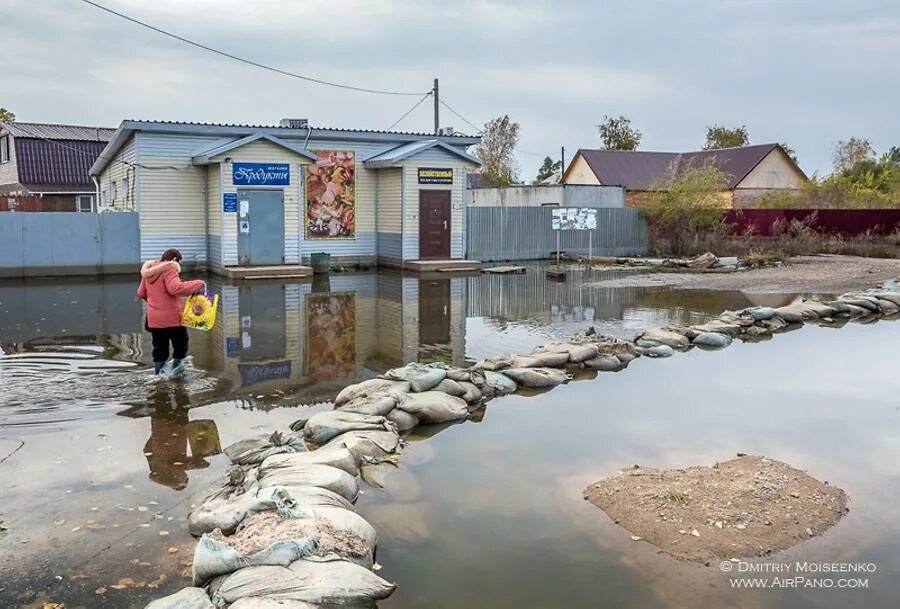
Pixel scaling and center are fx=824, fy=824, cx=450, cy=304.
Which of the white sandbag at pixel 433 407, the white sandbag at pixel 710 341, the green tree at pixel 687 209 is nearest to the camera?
the white sandbag at pixel 433 407

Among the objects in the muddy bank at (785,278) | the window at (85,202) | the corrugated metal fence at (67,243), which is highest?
the window at (85,202)

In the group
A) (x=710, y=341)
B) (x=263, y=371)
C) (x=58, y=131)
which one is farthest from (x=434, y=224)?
(x=58, y=131)

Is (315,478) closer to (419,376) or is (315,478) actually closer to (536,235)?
(419,376)

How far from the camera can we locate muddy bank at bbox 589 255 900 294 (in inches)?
738

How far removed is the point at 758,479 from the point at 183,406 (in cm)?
517

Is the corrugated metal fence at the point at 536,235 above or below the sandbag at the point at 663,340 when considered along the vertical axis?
above

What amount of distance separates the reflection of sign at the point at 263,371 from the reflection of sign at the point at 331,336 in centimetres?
28

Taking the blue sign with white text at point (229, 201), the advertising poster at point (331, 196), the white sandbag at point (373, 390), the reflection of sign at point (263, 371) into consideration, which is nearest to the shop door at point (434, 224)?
the advertising poster at point (331, 196)

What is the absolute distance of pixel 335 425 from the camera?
688 cm

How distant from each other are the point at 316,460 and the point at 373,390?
207cm

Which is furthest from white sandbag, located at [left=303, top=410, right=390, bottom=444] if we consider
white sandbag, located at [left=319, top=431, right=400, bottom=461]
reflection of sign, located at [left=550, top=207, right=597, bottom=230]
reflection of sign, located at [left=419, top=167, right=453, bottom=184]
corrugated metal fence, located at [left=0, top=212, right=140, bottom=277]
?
reflection of sign, located at [left=550, top=207, right=597, bottom=230]

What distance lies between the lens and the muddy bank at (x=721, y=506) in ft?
16.4

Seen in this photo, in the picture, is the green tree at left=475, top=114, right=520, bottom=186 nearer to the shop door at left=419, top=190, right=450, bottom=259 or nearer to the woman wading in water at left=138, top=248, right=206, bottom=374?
the shop door at left=419, top=190, right=450, bottom=259

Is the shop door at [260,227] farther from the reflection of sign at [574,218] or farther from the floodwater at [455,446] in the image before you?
the reflection of sign at [574,218]
